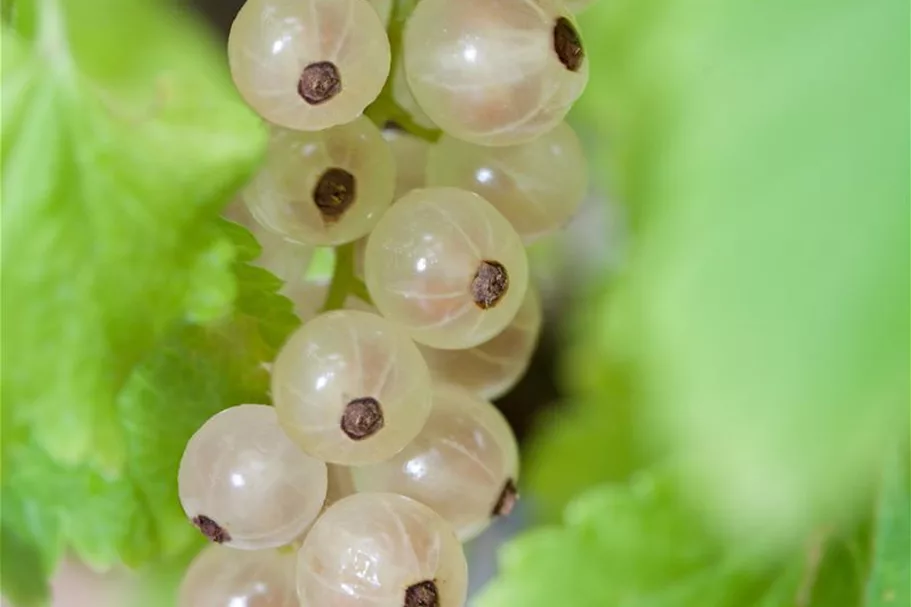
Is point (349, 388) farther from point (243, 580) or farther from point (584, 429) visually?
point (584, 429)

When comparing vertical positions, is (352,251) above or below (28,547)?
above

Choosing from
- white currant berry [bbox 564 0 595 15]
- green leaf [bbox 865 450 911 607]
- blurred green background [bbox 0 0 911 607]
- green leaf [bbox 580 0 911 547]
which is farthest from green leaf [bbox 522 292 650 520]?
green leaf [bbox 580 0 911 547]

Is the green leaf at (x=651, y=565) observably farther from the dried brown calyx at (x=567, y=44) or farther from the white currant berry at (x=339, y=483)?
the dried brown calyx at (x=567, y=44)

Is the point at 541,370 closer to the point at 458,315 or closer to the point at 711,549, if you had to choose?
the point at 711,549

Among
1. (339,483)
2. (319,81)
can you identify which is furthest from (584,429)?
(319,81)

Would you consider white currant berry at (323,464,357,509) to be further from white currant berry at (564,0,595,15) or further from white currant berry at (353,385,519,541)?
white currant berry at (564,0,595,15)
